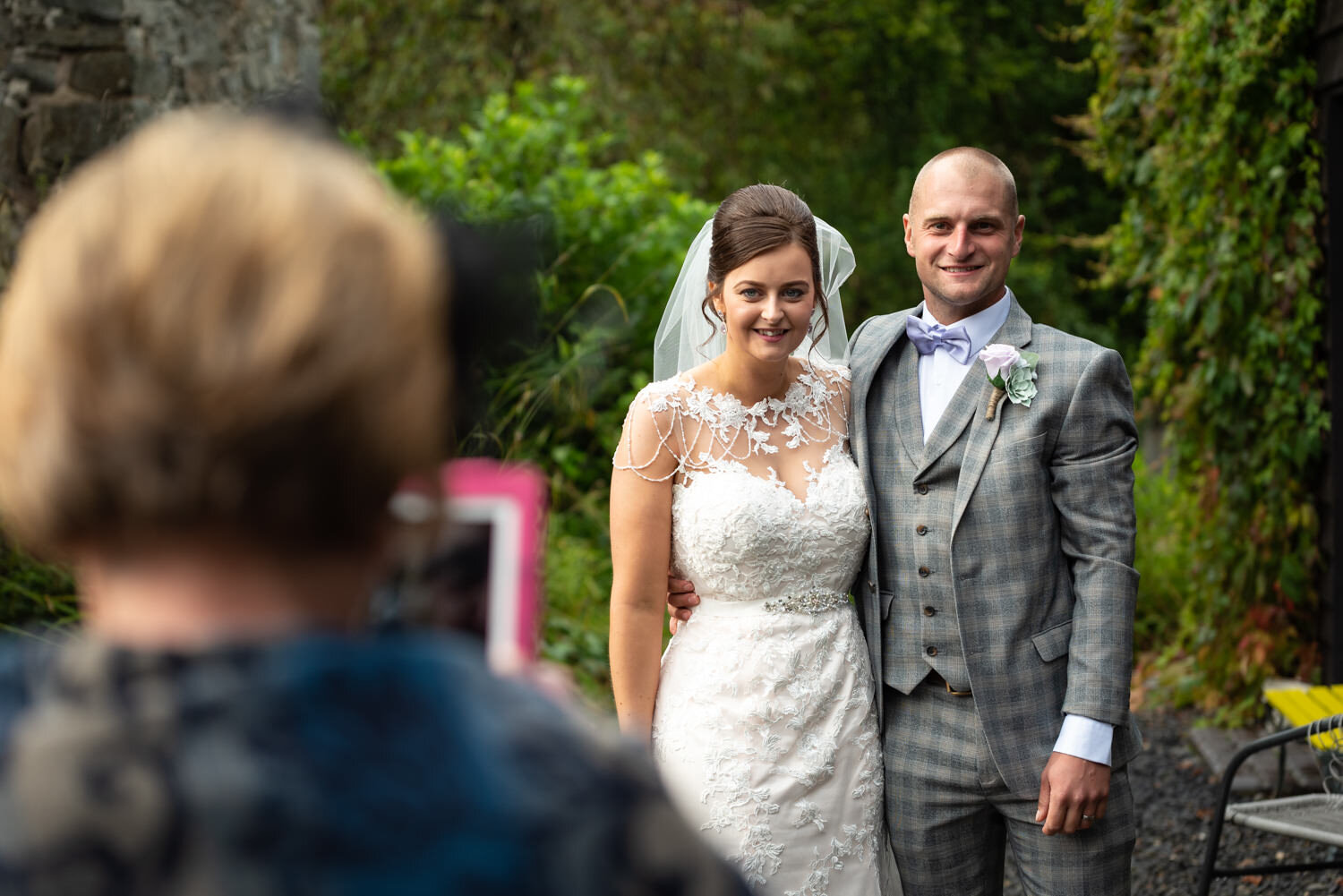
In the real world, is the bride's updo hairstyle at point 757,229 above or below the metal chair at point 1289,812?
above

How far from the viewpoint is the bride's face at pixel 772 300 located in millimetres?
2580

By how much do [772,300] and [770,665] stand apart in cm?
75

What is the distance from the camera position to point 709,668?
8.54 feet

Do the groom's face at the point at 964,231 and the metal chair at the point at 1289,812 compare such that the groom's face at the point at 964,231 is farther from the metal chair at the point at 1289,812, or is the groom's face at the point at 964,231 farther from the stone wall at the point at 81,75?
the stone wall at the point at 81,75

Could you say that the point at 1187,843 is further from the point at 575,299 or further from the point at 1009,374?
the point at 575,299

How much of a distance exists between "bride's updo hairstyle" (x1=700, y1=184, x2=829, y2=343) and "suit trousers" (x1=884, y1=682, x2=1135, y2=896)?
930 mm

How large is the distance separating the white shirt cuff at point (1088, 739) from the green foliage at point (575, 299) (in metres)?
2.33

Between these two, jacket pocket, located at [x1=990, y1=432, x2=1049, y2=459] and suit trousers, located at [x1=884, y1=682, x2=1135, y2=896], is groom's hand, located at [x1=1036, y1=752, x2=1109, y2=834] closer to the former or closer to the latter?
suit trousers, located at [x1=884, y1=682, x2=1135, y2=896]

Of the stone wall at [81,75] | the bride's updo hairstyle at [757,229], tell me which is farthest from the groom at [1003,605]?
the stone wall at [81,75]

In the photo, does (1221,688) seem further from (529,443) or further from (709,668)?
(709,668)

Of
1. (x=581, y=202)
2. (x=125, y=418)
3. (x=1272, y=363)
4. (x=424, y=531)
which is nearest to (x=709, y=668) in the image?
(x=424, y=531)

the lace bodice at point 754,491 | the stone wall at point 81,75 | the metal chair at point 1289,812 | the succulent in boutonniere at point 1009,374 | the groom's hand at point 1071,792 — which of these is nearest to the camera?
the groom's hand at point 1071,792

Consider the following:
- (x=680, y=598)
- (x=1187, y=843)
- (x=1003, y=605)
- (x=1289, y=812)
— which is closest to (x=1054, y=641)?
(x=1003, y=605)

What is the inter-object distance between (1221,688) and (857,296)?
10.9m
